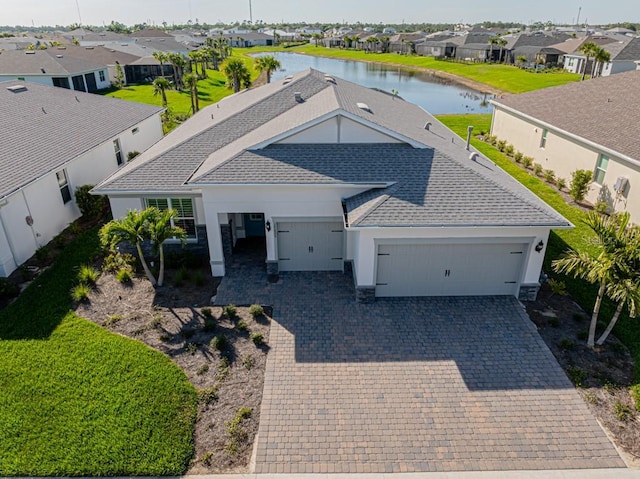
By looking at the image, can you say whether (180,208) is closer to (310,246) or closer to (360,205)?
(310,246)

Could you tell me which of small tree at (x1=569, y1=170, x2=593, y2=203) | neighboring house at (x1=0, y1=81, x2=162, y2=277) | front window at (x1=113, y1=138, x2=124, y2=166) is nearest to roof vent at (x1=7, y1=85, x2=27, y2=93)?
neighboring house at (x1=0, y1=81, x2=162, y2=277)

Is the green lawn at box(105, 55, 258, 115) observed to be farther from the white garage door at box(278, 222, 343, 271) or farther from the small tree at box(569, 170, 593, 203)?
the small tree at box(569, 170, 593, 203)

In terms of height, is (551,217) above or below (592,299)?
above

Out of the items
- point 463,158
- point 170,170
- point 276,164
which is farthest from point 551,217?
point 170,170

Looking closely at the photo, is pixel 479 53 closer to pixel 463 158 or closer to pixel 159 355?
pixel 463 158

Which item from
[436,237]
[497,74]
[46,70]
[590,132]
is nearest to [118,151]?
[436,237]

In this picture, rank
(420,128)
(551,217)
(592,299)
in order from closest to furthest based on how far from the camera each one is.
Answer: (551,217), (592,299), (420,128)

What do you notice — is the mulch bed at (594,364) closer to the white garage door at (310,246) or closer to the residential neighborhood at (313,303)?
the residential neighborhood at (313,303)
